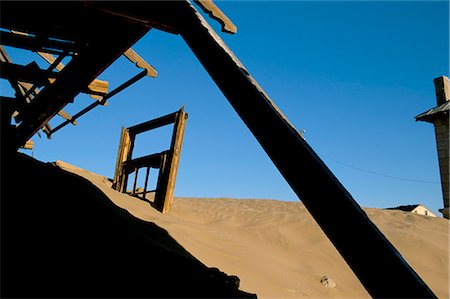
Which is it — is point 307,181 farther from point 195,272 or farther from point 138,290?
point 195,272

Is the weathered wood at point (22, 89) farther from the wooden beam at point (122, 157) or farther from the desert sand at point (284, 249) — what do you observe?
the desert sand at point (284, 249)

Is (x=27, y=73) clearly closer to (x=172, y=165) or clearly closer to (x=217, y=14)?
(x=172, y=165)

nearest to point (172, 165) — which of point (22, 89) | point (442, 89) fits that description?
point (22, 89)

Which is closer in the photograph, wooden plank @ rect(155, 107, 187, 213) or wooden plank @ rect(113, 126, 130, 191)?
wooden plank @ rect(155, 107, 187, 213)

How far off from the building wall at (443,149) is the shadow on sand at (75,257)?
453 inches

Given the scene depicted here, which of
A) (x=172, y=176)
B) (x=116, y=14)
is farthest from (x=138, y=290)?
(x=172, y=176)

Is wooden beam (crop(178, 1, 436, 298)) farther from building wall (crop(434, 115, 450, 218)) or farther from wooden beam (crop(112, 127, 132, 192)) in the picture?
building wall (crop(434, 115, 450, 218))

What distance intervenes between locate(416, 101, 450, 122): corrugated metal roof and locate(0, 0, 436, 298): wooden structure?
12.4 metres

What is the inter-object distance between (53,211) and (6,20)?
5.92 ft

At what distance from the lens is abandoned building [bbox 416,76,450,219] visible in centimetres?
1176

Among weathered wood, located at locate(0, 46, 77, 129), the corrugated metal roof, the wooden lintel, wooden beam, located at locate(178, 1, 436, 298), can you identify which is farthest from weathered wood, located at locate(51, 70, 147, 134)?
the corrugated metal roof

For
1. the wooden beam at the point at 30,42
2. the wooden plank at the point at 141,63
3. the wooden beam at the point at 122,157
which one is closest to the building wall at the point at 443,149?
the wooden beam at the point at 122,157

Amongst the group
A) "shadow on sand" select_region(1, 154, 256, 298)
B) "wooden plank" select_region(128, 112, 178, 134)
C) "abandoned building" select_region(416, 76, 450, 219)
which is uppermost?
"abandoned building" select_region(416, 76, 450, 219)

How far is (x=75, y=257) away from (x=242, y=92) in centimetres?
167
